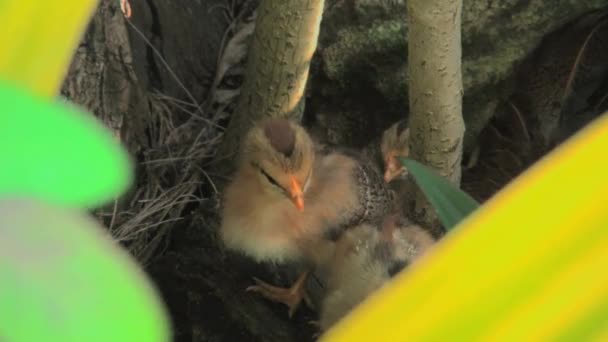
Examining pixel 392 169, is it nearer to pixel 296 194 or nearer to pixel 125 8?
pixel 296 194

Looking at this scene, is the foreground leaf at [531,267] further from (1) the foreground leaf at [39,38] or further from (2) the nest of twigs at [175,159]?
(2) the nest of twigs at [175,159]

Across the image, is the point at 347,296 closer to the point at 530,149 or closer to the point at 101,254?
the point at 530,149

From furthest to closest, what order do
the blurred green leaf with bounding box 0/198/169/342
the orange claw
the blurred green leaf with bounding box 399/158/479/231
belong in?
1. the orange claw
2. the blurred green leaf with bounding box 399/158/479/231
3. the blurred green leaf with bounding box 0/198/169/342

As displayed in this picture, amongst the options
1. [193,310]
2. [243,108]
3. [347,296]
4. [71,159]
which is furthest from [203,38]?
[71,159]

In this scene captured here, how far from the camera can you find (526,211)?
0.88 ft

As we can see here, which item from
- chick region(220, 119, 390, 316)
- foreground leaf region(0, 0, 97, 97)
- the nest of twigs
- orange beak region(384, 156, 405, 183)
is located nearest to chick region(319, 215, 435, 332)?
chick region(220, 119, 390, 316)

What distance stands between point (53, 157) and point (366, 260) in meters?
0.97

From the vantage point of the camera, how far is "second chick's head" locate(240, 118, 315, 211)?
128 centimetres

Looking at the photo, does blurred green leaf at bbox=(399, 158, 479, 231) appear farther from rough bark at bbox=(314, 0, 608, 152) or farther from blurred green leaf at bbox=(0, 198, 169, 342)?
rough bark at bbox=(314, 0, 608, 152)

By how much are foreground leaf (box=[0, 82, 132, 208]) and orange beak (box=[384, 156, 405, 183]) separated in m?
1.37

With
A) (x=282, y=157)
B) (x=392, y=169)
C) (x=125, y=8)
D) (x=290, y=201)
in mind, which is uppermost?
(x=125, y=8)

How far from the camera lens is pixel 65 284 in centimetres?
24

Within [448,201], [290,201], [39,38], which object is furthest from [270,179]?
[39,38]

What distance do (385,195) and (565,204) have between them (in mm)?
1247
